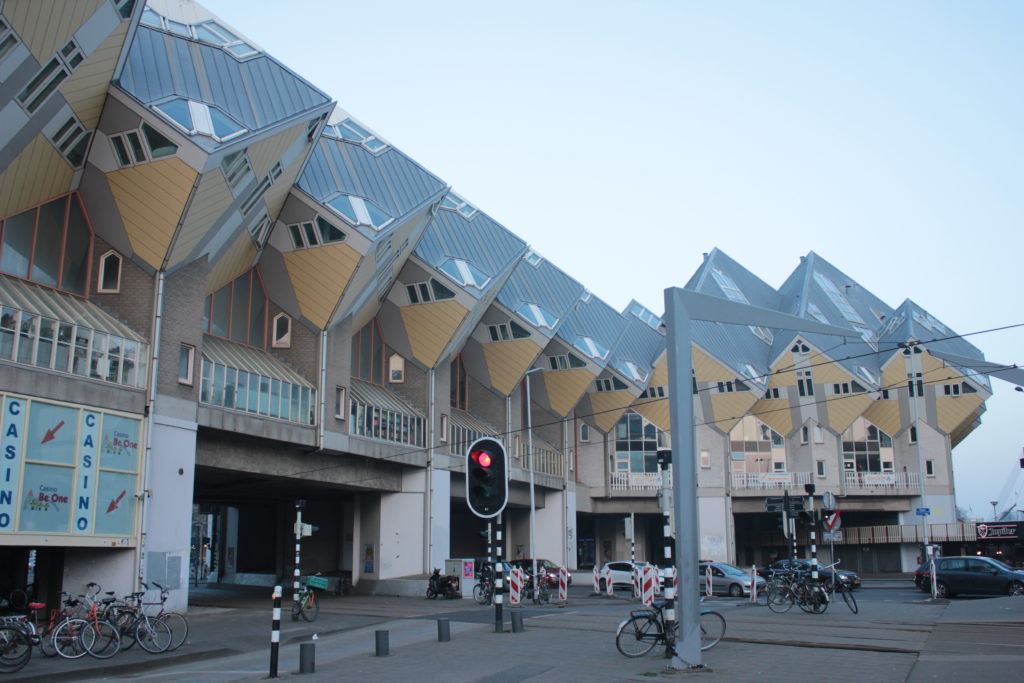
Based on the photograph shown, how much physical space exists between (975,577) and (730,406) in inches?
1035

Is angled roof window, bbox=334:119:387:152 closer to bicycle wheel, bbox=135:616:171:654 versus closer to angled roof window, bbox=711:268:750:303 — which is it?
→ bicycle wheel, bbox=135:616:171:654

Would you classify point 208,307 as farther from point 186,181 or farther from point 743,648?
point 743,648

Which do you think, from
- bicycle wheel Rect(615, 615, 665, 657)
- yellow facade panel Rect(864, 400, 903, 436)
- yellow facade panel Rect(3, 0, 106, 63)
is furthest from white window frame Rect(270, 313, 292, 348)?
yellow facade panel Rect(864, 400, 903, 436)

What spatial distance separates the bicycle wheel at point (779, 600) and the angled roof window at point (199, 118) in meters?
18.3

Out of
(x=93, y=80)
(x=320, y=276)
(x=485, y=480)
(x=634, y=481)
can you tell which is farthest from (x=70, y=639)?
(x=634, y=481)

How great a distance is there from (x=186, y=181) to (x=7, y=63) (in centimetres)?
571

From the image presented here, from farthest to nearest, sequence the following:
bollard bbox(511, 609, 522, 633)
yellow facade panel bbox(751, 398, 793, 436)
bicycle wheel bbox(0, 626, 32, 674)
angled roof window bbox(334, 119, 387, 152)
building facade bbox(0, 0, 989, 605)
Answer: yellow facade panel bbox(751, 398, 793, 436)
angled roof window bbox(334, 119, 387, 152)
building facade bbox(0, 0, 989, 605)
bollard bbox(511, 609, 522, 633)
bicycle wheel bbox(0, 626, 32, 674)

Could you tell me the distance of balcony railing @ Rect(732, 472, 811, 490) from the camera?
5506 cm

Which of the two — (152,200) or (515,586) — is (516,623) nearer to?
(515,586)

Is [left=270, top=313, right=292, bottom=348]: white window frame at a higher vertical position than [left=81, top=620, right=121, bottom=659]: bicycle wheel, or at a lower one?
higher

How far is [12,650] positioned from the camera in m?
15.0

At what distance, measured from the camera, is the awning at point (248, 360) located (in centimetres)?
2833

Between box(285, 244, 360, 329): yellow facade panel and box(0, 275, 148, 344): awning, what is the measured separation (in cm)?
793

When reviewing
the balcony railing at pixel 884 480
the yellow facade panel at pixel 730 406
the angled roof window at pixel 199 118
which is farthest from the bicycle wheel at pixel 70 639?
the balcony railing at pixel 884 480
